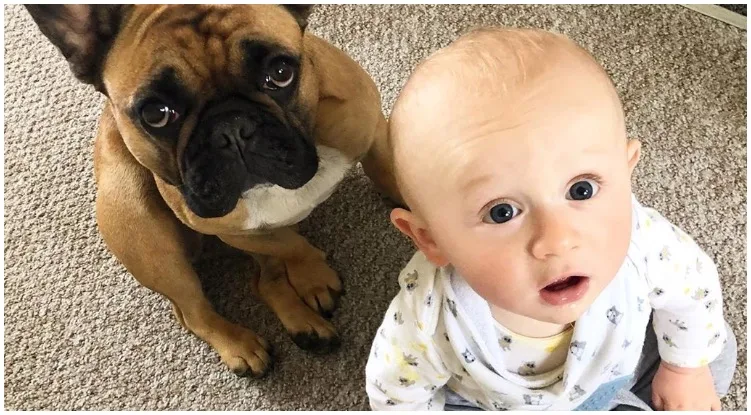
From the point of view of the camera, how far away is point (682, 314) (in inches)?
32.6

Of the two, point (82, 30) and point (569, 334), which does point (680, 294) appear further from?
point (82, 30)

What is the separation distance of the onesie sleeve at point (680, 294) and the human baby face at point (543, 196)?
13 cm

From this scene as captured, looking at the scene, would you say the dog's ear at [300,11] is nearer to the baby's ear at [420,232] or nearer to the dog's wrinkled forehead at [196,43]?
the dog's wrinkled forehead at [196,43]

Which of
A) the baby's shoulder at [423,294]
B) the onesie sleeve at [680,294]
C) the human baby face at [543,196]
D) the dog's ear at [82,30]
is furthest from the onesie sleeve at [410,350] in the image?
the dog's ear at [82,30]

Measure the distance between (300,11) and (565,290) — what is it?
437 mm

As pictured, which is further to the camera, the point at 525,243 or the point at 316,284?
the point at 316,284

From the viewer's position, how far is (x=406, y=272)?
2.68 feet

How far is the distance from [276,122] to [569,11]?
680 mm

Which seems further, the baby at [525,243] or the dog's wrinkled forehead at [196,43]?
Answer: the dog's wrinkled forehead at [196,43]

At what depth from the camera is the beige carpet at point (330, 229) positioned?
1.14m

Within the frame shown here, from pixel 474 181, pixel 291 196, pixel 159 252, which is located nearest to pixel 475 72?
pixel 474 181

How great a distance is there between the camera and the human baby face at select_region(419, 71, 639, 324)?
61cm

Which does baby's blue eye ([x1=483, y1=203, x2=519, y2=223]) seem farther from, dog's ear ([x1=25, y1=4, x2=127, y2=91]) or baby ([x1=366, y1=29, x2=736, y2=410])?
dog's ear ([x1=25, y1=4, x2=127, y2=91])

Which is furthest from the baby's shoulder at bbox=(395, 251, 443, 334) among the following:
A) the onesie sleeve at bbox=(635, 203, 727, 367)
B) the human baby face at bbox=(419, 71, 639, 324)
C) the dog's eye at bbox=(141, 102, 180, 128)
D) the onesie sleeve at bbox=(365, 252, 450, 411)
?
the dog's eye at bbox=(141, 102, 180, 128)
